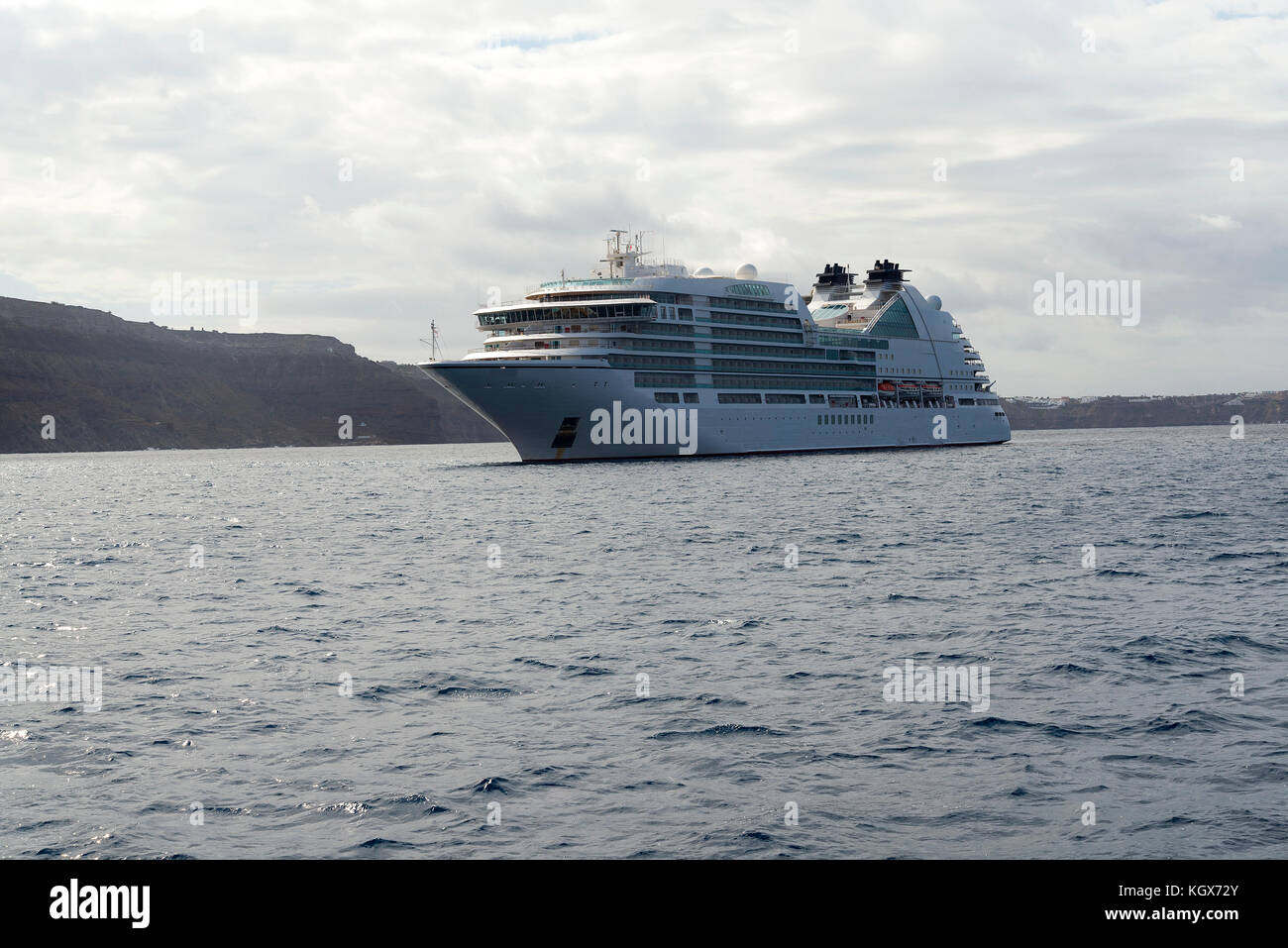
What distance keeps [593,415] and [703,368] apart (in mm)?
16864

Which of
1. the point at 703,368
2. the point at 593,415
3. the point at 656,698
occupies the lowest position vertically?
the point at 656,698

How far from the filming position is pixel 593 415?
96.9 m

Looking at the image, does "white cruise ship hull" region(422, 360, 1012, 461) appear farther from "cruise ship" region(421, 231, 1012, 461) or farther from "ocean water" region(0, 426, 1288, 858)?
"ocean water" region(0, 426, 1288, 858)

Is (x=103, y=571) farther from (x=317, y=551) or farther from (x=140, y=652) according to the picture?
(x=140, y=652)

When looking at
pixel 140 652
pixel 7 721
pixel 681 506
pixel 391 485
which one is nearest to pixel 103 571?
pixel 140 652

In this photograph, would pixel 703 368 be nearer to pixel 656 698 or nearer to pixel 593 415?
pixel 593 415

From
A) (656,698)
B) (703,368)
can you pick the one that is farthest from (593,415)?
(656,698)

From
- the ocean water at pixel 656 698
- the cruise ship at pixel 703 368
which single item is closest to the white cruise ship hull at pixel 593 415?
the cruise ship at pixel 703 368

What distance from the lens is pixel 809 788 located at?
13492 mm

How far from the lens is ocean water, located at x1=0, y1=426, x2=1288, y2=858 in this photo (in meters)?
12.4

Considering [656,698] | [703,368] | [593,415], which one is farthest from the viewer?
[703,368]

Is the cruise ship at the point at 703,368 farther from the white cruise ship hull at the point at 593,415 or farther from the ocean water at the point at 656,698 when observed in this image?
the ocean water at the point at 656,698

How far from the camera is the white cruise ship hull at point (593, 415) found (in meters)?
92.9

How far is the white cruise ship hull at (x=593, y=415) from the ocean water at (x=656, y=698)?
48.1 metres
